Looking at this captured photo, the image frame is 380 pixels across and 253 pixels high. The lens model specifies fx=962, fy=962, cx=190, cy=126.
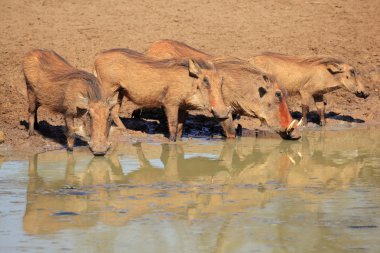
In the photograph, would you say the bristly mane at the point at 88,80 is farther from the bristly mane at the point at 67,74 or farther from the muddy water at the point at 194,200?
the muddy water at the point at 194,200

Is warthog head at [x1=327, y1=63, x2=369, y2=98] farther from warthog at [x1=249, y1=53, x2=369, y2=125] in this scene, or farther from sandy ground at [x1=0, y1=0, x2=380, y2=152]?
sandy ground at [x1=0, y1=0, x2=380, y2=152]

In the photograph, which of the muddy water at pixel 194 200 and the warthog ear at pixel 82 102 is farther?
the warthog ear at pixel 82 102

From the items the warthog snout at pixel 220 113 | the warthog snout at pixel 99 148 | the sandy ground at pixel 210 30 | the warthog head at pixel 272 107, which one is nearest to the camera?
the warthog snout at pixel 99 148

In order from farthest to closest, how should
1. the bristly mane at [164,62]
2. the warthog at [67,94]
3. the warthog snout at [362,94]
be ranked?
the warthog snout at [362,94] < the bristly mane at [164,62] < the warthog at [67,94]

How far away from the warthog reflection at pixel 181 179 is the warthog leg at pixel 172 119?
0.23 meters

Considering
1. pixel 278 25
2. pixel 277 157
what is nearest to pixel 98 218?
pixel 277 157

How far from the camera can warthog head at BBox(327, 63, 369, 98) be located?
11953 millimetres

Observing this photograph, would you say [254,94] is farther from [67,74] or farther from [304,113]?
[67,74]

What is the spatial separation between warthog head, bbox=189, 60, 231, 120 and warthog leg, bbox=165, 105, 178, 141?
0.25 meters

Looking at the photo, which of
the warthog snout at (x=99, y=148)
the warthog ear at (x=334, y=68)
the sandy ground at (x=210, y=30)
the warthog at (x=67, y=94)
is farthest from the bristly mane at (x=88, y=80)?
the warthog ear at (x=334, y=68)

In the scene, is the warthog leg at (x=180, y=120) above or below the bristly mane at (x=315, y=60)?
below

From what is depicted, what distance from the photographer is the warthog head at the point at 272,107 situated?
10539 mm

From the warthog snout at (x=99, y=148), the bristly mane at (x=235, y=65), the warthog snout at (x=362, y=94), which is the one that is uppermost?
the bristly mane at (x=235, y=65)

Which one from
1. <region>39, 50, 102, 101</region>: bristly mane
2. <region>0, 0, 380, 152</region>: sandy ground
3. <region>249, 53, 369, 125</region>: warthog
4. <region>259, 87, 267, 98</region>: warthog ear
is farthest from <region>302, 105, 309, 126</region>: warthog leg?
<region>39, 50, 102, 101</region>: bristly mane
